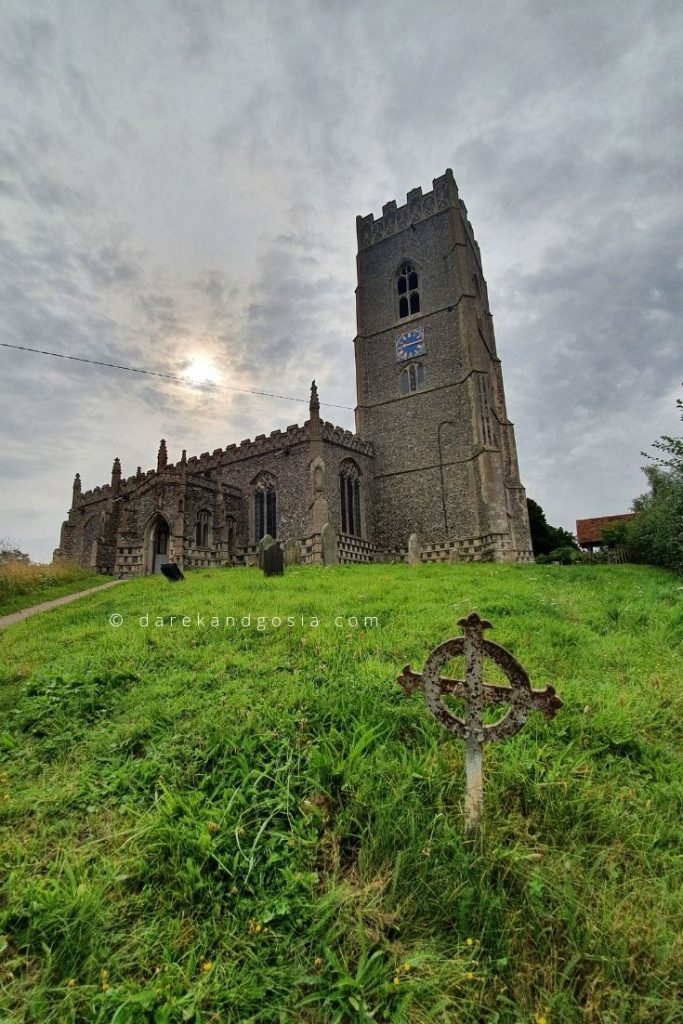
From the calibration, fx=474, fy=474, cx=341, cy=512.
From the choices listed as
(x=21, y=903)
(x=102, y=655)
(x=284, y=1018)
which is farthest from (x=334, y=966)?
(x=102, y=655)

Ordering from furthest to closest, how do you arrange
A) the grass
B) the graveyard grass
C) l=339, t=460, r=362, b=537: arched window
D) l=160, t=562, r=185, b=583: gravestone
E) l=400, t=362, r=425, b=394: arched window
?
1. l=400, t=362, r=425, b=394: arched window
2. l=339, t=460, r=362, b=537: arched window
3. the grass
4. l=160, t=562, r=185, b=583: gravestone
5. the graveyard grass

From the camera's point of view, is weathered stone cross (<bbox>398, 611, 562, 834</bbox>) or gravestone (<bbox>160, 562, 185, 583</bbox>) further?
gravestone (<bbox>160, 562, 185, 583</bbox>)

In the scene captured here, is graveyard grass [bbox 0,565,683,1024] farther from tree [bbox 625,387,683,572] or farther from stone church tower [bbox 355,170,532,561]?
stone church tower [bbox 355,170,532,561]

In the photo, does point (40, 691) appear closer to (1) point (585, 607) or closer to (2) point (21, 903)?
(2) point (21, 903)

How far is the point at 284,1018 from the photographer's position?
6.53ft

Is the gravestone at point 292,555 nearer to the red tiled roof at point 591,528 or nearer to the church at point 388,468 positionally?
the church at point 388,468

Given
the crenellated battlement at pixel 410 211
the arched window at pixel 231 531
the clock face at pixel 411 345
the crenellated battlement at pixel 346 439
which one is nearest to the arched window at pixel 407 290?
the clock face at pixel 411 345

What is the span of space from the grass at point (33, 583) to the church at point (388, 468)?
9.21ft

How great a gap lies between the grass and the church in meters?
2.81

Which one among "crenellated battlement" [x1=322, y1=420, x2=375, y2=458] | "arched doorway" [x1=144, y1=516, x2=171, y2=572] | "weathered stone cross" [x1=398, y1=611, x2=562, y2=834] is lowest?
"weathered stone cross" [x1=398, y1=611, x2=562, y2=834]

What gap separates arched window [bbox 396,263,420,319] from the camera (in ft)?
96.0

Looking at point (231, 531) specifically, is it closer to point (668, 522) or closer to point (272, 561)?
point (272, 561)

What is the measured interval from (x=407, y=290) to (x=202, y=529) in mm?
19398

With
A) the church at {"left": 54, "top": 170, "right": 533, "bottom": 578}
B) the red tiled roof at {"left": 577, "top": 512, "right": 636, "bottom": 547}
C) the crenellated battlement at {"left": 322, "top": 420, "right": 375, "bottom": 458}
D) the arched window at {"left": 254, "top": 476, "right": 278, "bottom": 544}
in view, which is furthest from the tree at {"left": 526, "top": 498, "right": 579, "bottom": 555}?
the arched window at {"left": 254, "top": 476, "right": 278, "bottom": 544}
